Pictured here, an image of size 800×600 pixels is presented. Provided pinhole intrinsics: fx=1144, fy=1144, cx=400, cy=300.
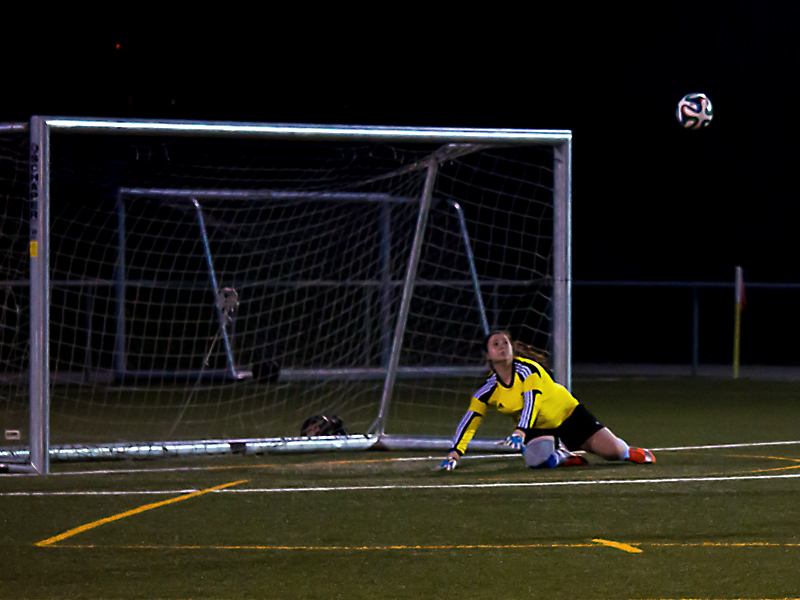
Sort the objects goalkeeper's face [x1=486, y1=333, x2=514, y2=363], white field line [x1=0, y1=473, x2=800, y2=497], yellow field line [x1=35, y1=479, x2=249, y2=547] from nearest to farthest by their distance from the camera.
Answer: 1. yellow field line [x1=35, y1=479, x2=249, y2=547]
2. white field line [x1=0, y1=473, x2=800, y2=497]
3. goalkeeper's face [x1=486, y1=333, x2=514, y2=363]

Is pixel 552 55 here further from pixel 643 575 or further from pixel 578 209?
pixel 643 575

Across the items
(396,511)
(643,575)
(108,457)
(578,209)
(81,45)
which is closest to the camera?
(643,575)

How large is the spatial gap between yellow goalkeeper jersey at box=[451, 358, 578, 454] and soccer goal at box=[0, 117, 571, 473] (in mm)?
518

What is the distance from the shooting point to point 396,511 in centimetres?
637

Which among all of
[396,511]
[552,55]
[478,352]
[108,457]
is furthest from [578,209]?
[396,511]

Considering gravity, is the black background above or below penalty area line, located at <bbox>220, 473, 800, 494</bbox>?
above

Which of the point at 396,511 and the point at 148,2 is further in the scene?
the point at 148,2

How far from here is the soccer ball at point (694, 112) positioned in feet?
35.8

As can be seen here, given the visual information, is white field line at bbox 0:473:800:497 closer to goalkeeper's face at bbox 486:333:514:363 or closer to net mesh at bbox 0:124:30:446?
goalkeeper's face at bbox 486:333:514:363

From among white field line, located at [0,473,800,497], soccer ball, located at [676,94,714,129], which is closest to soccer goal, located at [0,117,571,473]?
white field line, located at [0,473,800,497]

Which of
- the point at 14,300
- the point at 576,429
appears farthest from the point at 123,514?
the point at 14,300

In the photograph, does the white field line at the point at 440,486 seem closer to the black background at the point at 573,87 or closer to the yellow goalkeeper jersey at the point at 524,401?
the yellow goalkeeper jersey at the point at 524,401

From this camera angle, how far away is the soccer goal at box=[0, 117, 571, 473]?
870 cm

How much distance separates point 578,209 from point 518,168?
157 centimetres
